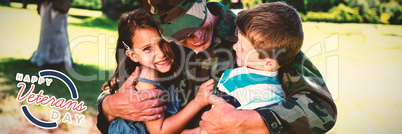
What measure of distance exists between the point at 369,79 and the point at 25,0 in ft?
27.4

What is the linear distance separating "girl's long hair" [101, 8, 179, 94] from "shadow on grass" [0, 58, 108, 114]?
294 cm

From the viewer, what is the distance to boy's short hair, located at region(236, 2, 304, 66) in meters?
1.74

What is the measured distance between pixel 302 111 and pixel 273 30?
1.56 ft

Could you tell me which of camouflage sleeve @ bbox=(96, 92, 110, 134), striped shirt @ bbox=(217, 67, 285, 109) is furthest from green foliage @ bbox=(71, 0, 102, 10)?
striped shirt @ bbox=(217, 67, 285, 109)

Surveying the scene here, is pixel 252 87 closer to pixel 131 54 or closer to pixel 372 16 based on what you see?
pixel 131 54

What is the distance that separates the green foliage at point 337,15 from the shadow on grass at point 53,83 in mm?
4376

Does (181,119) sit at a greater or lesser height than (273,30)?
lesser

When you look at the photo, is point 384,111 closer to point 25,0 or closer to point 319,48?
point 319,48

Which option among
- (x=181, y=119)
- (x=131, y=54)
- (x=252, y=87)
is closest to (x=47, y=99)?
(x=131, y=54)

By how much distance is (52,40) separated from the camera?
5.49m

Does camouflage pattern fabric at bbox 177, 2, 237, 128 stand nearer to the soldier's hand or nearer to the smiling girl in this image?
the smiling girl

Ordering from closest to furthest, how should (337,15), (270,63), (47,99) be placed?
(270,63), (47,99), (337,15)

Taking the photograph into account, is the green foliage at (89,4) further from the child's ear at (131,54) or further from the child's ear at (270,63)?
the child's ear at (270,63)

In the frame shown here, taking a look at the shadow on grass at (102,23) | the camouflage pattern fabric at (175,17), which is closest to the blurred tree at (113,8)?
the shadow on grass at (102,23)
